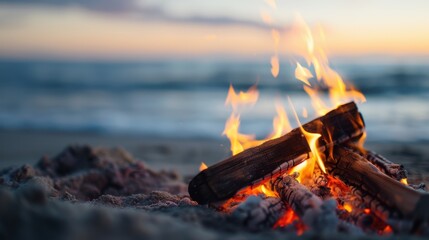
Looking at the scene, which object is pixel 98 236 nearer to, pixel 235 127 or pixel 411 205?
pixel 411 205

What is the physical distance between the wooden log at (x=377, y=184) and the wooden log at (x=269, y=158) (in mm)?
173

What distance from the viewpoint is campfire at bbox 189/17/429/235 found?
10.0ft

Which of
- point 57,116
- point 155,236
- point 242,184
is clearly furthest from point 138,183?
point 57,116

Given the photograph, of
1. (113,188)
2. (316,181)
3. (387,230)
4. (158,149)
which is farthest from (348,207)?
(158,149)

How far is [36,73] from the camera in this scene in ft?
90.3

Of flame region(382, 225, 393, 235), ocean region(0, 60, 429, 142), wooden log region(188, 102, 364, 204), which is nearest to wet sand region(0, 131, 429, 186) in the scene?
ocean region(0, 60, 429, 142)

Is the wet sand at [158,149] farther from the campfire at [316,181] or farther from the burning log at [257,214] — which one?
the burning log at [257,214]

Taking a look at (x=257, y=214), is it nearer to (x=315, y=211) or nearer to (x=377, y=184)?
(x=315, y=211)

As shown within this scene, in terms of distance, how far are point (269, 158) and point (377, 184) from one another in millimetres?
816

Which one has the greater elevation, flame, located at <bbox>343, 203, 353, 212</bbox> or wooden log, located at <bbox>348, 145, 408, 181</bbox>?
wooden log, located at <bbox>348, 145, 408, 181</bbox>

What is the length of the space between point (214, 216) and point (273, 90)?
15210mm

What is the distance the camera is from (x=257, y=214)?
3.12m

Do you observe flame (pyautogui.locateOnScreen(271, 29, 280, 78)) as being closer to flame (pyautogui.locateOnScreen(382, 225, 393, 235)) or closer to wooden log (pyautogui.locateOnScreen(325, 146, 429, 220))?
wooden log (pyautogui.locateOnScreen(325, 146, 429, 220))

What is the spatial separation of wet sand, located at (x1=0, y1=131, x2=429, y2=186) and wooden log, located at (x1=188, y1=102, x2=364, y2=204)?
5.67ft
